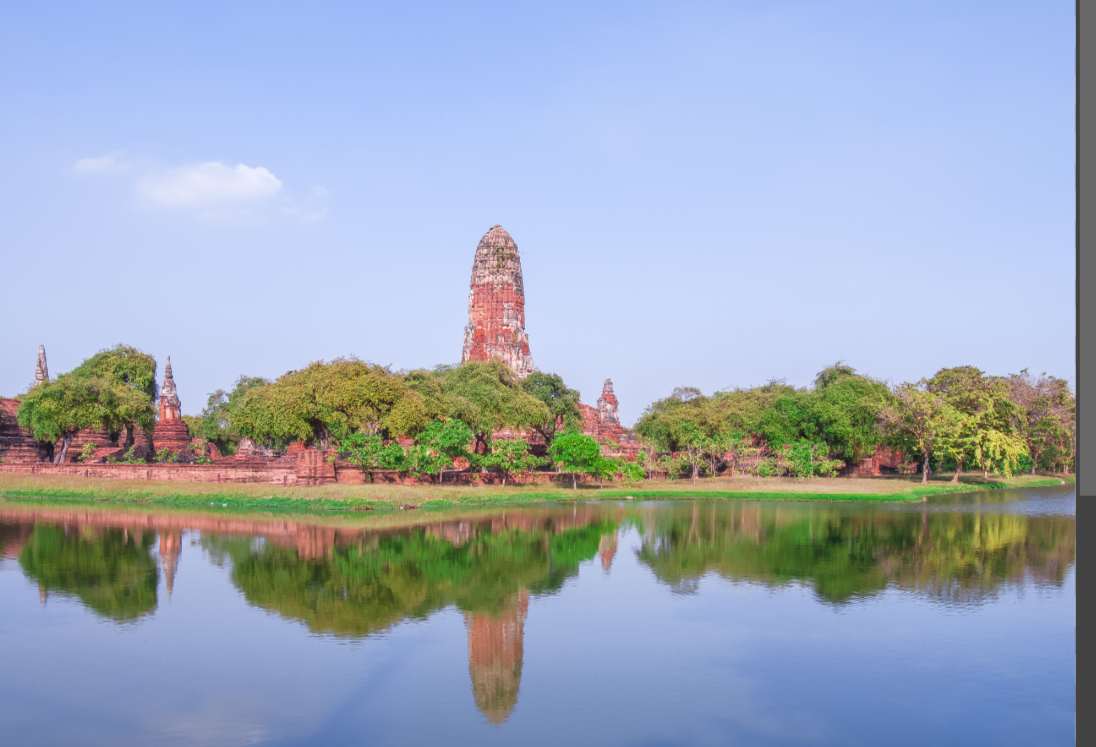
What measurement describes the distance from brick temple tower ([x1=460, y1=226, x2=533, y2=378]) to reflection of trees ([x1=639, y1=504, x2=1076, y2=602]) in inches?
1353

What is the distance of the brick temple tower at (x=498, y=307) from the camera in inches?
2785

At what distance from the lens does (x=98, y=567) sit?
21703 mm

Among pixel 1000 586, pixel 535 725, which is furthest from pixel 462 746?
pixel 1000 586

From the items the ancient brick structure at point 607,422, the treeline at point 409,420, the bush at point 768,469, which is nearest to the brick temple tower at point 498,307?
the ancient brick structure at point 607,422

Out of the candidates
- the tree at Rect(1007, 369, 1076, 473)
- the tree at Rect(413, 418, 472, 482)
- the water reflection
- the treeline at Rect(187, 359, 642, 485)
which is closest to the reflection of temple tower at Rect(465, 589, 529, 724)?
the water reflection

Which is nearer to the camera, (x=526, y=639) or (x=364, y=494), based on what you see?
(x=526, y=639)

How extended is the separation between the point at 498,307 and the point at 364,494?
3574 cm

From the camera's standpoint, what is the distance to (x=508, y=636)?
15656 millimetres

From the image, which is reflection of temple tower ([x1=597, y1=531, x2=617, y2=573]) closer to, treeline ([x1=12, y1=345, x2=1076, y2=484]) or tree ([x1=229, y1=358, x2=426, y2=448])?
treeline ([x1=12, y1=345, x2=1076, y2=484])

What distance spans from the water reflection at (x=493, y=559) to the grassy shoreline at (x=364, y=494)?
3725mm

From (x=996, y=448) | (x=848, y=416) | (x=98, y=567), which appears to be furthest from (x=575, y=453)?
(x=98, y=567)

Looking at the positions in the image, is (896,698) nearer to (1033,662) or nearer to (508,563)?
(1033,662)

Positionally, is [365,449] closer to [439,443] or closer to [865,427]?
[439,443]

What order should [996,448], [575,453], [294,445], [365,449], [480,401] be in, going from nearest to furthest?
[365,449], [575,453], [480,401], [996,448], [294,445]
